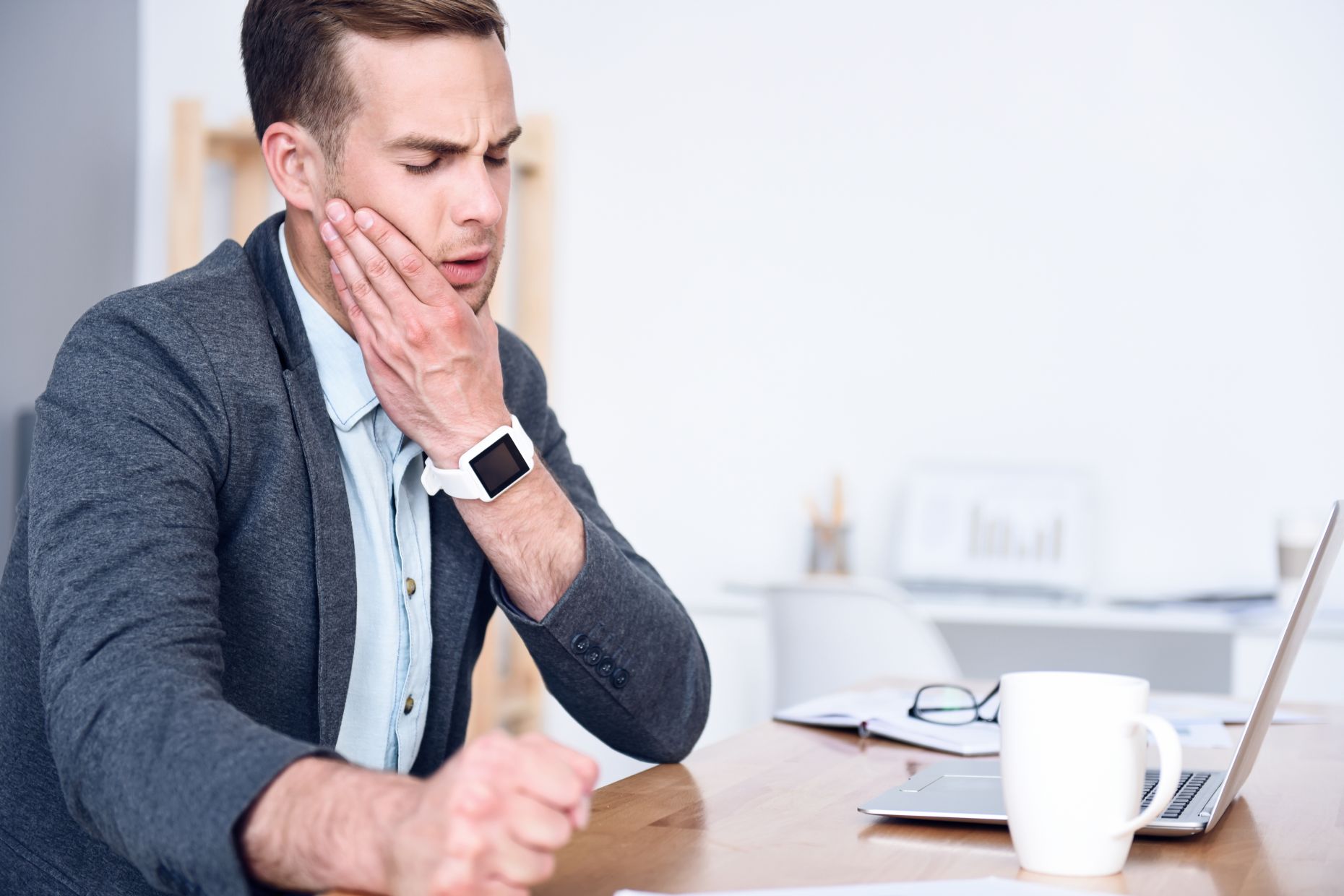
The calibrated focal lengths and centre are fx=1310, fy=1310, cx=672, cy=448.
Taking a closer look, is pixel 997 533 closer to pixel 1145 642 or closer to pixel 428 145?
pixel 1145 642

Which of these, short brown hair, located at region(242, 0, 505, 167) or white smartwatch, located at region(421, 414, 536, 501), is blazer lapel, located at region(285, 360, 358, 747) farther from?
short brown hair, located at region(242, 0, 505, 167)

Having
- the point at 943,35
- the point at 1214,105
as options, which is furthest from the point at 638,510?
the point at 1214,105

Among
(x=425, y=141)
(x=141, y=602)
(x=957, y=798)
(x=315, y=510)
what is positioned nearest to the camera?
(x=141, y=602)

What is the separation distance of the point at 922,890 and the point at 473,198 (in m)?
0.75

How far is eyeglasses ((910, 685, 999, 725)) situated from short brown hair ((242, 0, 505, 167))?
76cm

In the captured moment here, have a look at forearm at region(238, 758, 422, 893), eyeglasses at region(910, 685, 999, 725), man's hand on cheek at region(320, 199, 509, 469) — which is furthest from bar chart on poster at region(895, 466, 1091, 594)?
forearm at region(238, 758, 422, 893)

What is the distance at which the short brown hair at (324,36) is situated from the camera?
1.19m

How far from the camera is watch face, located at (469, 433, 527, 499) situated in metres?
1.10

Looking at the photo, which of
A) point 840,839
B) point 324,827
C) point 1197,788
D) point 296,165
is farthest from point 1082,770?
point 296,165

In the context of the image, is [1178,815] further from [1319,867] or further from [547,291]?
[547,291]

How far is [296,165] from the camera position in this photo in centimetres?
125

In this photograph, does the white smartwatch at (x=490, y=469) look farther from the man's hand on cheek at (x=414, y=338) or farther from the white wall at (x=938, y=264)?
the white wall at (x=938, y=264)

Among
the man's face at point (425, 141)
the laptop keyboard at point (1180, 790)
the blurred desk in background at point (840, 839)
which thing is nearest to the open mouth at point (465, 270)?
the man's face at point (425, 141)

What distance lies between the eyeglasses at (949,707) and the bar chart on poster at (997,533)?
5.19 feet
